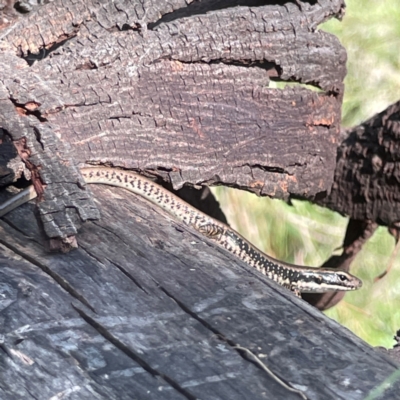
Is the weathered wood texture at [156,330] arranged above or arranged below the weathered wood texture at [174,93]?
below

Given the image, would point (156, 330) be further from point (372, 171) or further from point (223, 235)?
point (372, 171)

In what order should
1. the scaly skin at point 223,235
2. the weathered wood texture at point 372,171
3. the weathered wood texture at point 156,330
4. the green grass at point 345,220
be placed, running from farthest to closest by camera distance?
the green grass at point 345,220
the weathered wood texture at point 372,171
the scaly skin at point 223,235
the weathered wood texture at point 156,330

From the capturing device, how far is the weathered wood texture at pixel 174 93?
6.75 feet

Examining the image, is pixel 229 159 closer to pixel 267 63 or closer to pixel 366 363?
pixel 267 63

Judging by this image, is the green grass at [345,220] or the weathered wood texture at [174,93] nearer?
the weathered wood texture at [174,93]

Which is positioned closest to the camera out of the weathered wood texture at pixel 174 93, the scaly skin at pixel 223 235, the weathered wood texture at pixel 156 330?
the weathered wood texture at pixel 156 330

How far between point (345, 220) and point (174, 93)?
2517 mm

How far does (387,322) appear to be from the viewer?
4699 millimetres

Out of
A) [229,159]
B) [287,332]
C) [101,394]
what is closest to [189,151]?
[229,159]

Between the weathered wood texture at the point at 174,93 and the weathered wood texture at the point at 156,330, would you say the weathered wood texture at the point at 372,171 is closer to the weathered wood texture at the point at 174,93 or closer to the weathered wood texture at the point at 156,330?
the weathered wood texture at the point at 174,93

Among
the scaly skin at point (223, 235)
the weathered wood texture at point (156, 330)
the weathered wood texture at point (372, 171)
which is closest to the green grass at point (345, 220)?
the scaly skin at point (223, 235)

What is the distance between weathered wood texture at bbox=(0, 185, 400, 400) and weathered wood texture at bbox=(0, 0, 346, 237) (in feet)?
0.61

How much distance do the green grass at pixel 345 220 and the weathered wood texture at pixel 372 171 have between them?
992 millimetres

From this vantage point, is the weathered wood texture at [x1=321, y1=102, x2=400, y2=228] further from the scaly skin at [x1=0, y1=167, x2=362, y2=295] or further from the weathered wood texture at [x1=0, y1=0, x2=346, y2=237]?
the scaly skin at [x1=0, y1=167, x2=362, y2=295]
